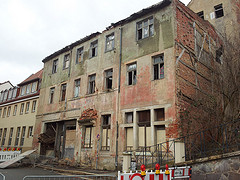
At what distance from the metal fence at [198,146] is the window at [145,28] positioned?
24.5ft

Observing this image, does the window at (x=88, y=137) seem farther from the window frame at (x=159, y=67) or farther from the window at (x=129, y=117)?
the window frame at (x=159, y=67)

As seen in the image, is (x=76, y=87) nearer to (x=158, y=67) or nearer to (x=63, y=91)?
(x=63, y=91)

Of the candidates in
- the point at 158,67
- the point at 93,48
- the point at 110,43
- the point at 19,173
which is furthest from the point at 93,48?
the point at 19,173

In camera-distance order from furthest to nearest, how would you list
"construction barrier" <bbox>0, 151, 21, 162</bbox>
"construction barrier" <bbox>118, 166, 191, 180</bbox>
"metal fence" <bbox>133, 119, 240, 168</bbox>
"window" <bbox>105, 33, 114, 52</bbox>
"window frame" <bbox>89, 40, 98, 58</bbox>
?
"construction barrier" <bbox>0, 151, 21, 162</bbox>
"window frame" <bbox>89, 40, 98, 58</bbox>
"window" <bbox>105, 33, 114, 52</bbox>
"metal fence" <bbox>133, 119, 240, 168</bbox>
"construction barrier" <bbox>118, 166, 191, 180</bbox>

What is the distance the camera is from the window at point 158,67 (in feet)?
46.5

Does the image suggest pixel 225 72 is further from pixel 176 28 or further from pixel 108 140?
pixel 108 140

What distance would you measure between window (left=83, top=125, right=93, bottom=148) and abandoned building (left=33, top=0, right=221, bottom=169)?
0.20 feet

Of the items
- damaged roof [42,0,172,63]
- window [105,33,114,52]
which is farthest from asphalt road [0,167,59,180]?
damaged roof [42,0,172,63]

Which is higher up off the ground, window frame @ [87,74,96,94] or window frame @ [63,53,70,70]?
window frame @ [63,53,70,70]

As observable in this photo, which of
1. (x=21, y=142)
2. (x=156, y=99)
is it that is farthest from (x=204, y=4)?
(x=21, y=142)

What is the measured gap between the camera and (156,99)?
13.6 meters

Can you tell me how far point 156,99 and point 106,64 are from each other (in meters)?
5.80

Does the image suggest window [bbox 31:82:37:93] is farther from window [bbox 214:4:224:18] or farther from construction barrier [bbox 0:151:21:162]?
window [bbox 214:4:224:18]

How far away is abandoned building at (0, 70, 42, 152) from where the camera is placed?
26384mm
